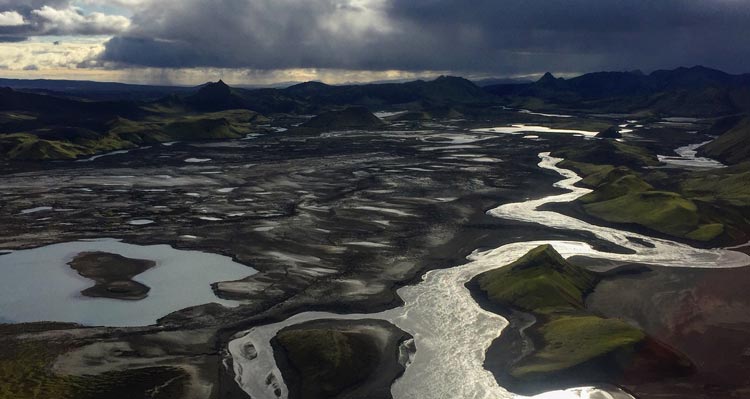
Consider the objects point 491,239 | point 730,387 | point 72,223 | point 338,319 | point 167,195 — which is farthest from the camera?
point 167,195

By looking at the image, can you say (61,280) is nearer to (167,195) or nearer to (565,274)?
(167,195)

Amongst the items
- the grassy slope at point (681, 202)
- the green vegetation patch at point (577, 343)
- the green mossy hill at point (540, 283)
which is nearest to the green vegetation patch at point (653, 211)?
the grassy slope at point (681, 202)

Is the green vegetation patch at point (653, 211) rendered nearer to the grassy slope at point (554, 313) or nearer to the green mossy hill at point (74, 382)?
the grassy slope at point (554, 313)

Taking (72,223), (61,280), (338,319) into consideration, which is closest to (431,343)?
(338,319)

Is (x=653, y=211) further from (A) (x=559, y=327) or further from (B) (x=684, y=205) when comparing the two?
(A) (x=559, y=327)

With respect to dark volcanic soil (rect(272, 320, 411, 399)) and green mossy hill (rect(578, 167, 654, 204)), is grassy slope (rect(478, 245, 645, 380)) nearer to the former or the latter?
dark volcanic soil (rect(272, 320, 411, 399))

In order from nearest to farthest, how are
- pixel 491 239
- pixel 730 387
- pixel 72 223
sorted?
pixel 730 387 → pixel 491 239 → pixel 72 223

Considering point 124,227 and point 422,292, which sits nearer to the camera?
point 422,292

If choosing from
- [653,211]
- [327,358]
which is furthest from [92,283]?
[653,211]
